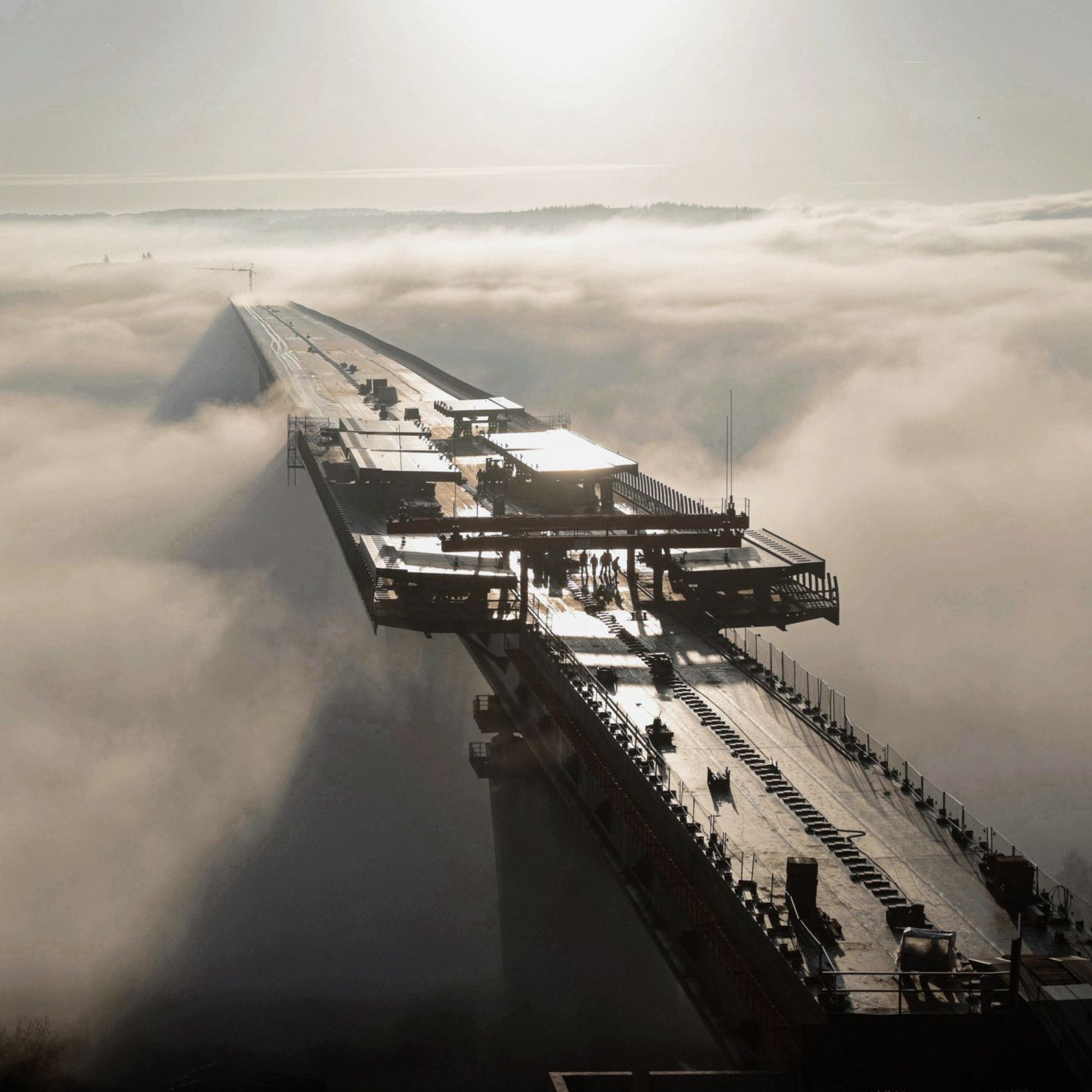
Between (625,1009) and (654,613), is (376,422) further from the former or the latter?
(625,1009)

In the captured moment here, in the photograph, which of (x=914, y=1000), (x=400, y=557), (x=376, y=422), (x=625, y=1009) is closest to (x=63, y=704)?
(x=376, y=422)

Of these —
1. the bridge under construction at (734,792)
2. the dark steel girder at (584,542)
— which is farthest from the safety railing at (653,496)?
the dark steel girder at (584,542)

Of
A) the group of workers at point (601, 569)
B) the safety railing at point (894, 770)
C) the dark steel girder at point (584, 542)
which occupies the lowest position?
the safety railing at point (894, 770)

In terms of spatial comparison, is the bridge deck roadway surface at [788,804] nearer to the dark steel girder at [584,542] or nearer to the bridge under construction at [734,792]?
the bridge under construction at [734,792]

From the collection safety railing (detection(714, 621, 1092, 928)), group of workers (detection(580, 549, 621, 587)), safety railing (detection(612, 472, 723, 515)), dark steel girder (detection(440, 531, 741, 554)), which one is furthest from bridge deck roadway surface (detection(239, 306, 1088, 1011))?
safety railing (detection(612, 472, 723, 515))

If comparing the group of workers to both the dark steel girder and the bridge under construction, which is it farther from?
the dark steel girder

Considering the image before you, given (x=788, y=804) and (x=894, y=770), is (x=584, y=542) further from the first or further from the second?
(x=788, y=804)
